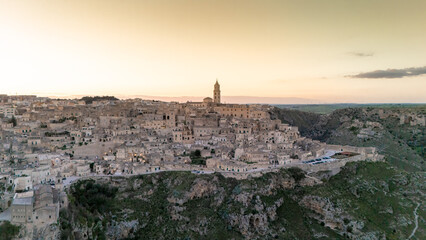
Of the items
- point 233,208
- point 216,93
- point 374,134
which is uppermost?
point 216,93

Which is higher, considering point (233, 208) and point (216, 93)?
point (216, 93)

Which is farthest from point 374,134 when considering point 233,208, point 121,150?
point 121,150

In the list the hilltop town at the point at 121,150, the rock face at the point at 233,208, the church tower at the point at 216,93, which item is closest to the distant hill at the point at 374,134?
the hilltop town at the point at 121,150

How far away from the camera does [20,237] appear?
2806 centimetres

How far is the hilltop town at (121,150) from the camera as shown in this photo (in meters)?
33.0

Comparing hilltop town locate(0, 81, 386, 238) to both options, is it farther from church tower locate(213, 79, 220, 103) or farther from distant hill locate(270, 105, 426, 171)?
church tower locate(213, 79, 220, 103)

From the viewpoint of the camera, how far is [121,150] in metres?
46.4

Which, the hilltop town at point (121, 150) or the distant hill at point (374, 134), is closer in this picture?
the hilltop town at point (121, 150)

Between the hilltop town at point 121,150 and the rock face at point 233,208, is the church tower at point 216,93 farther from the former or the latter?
the rock face at point 233,208

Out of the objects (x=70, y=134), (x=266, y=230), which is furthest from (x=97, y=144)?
(x=266, y=230)

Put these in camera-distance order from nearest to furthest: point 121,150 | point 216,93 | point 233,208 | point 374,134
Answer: point 233,208 → point 121,150 → point 374,134 → point 216,93

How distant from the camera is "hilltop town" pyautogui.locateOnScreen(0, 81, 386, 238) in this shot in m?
33.0

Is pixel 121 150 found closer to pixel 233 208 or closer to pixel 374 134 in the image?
pixel 233 208

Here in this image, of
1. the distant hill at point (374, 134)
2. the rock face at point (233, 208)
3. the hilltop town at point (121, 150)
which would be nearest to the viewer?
the hilltop town at point (121, 150)
